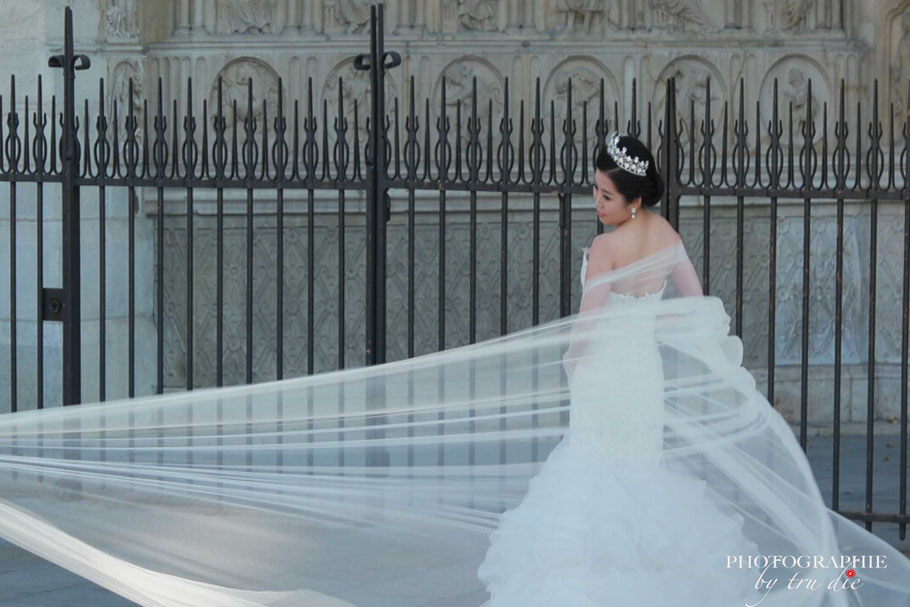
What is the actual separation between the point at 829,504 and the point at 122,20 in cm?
612

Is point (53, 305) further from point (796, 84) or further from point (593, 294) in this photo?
point (796, 84)

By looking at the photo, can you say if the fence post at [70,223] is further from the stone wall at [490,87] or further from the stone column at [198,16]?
the stone column at [198,16]

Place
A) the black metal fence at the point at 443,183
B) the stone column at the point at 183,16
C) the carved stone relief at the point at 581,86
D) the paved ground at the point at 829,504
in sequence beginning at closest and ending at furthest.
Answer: the paved ground at the point at 829,504, the black metal fence at the point at 443,183, the carved stone relief at the point at 581,86, the stone column at the point at 183,16

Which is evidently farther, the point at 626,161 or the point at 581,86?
the point at 581,86

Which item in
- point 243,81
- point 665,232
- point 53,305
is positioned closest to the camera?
point 665,232

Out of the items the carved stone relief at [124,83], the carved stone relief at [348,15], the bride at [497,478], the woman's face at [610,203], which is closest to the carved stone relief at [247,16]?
the carved stone relief at [348,15]

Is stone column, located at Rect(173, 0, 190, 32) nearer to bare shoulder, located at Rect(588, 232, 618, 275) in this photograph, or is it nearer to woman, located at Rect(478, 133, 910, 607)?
woman, located at Rect(478, 133, 910, 607)

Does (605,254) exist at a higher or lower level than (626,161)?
lower

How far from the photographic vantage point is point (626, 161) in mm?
4902

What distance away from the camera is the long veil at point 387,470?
506 cm

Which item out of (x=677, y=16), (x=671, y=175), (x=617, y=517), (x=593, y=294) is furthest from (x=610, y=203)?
(x=677, y=16)

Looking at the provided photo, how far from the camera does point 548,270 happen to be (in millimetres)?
10742

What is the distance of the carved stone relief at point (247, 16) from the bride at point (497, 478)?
585 centimetres

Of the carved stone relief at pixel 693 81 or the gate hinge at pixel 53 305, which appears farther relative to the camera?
the carved stone relief at pixel 693 81
